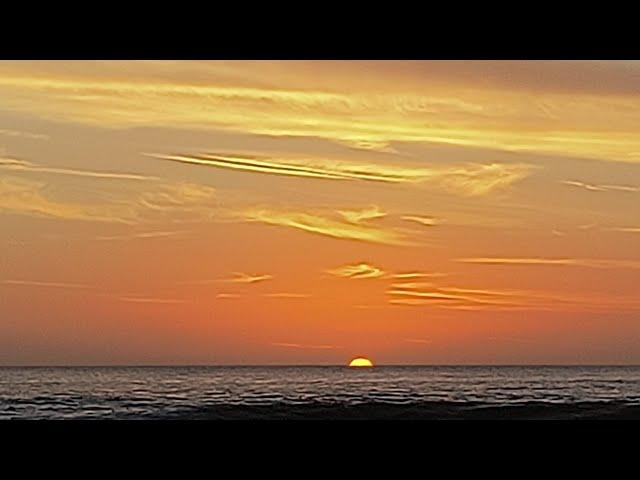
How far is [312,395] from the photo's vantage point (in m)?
20.6

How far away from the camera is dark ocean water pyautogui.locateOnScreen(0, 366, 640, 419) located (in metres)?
15.1

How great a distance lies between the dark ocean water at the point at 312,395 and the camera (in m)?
15.1

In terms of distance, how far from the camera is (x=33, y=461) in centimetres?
445
